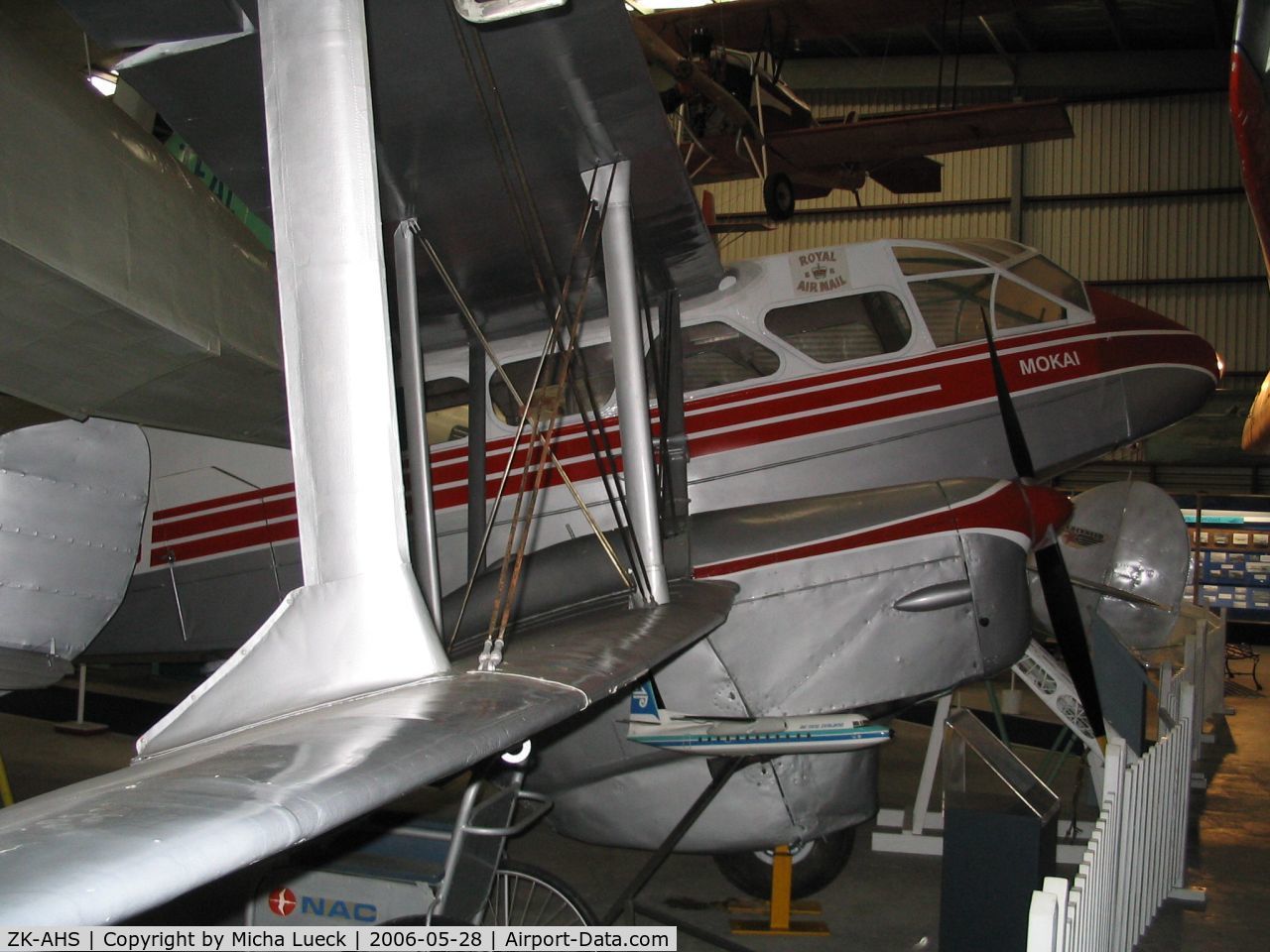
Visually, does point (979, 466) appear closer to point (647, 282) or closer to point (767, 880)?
point (647, 282)

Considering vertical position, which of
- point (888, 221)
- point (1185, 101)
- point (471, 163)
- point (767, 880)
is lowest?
point (767, 880)

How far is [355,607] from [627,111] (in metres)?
2.49

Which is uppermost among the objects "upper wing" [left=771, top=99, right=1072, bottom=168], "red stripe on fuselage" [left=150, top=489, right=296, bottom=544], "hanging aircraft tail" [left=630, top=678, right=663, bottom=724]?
"upper wing" [left=771, top=99, right=1072, bottom=168]

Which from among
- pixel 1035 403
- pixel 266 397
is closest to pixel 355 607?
pixel 266 397

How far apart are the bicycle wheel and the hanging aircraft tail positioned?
29.4 inches

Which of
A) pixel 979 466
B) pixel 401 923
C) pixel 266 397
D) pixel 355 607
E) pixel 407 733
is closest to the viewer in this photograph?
pixel 407 733

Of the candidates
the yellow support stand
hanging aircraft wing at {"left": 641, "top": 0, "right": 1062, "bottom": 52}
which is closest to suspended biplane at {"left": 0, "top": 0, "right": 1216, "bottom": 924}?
the yellow support stand

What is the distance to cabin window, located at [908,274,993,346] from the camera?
594 cm

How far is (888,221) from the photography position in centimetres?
2630

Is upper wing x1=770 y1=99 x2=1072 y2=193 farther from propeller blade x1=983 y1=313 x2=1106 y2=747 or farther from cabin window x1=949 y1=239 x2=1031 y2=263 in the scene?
propeller blade x1=983 y1=313 x2=1106 y2=747

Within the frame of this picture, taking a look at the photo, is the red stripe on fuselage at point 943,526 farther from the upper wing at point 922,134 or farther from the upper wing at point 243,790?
the upper wing at point 922,134

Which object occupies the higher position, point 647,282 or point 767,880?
point 647,282

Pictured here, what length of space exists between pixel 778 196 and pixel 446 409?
10.8 meters

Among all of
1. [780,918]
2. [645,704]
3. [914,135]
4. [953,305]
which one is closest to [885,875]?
[780,918]
